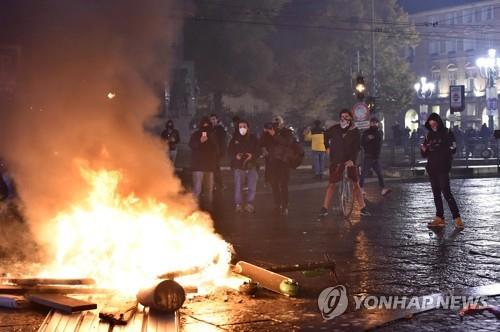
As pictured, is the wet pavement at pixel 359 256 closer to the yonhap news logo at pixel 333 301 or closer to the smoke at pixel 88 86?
the yonhap news logo at pixel 333 301

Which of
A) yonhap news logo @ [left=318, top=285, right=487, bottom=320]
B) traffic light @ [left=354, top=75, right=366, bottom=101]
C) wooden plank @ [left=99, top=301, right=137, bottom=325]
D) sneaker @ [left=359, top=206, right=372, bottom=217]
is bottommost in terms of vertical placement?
yonhap news logo @ [left=318, top=285, right=487, bottom=320]

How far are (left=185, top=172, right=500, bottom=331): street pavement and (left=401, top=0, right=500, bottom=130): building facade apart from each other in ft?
193

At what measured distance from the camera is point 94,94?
7211 mm

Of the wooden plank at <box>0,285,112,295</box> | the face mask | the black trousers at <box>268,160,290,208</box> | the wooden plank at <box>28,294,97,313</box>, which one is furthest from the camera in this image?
the black trousers at <box>268,160,290,208</box>

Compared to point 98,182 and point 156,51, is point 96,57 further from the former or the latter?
point 98,182

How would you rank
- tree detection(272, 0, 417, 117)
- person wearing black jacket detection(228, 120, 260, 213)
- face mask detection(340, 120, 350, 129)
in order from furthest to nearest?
tree detection(272, 0, 417, 117), person wearing black jacket detection(228, 120, 260, 213), face mask detection(340, 120, 350, 129)

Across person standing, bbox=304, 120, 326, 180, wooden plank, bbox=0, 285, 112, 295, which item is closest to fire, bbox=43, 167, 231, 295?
wooden plank, bbox=0, 285, 112, 295

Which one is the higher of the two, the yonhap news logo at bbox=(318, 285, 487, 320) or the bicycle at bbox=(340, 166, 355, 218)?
the bicycle at bbox=(340, 166, 355, 218)

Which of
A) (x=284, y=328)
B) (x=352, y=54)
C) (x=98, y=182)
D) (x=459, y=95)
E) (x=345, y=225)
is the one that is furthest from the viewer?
(x=352, y=54)

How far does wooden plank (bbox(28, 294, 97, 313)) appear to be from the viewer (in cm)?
588

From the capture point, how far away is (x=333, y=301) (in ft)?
20.5

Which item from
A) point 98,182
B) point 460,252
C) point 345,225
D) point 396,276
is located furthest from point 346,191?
point 98,182

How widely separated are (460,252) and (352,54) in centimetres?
4000

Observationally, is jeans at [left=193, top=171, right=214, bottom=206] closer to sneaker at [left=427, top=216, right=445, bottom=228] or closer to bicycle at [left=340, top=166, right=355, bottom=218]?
bicycle at [left=340, top=166, right=355, bottom=218]
